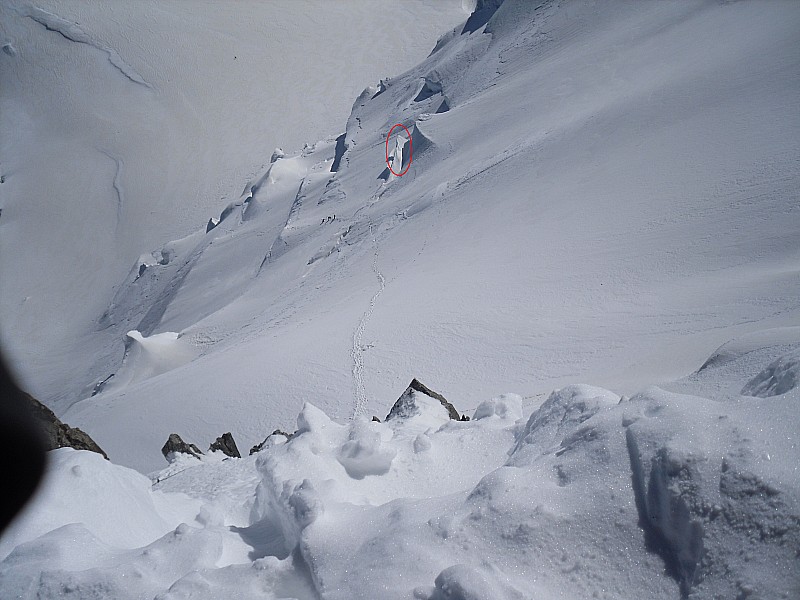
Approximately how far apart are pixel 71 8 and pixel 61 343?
1216 inches

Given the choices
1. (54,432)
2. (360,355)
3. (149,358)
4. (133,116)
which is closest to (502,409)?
(54,432)

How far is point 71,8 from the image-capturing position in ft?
146

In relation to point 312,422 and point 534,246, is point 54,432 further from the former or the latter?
point 534,246

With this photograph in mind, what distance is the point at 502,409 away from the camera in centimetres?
516

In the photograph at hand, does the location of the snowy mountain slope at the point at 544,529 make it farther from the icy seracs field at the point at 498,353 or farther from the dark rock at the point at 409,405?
the dark rock at the point at 409,405

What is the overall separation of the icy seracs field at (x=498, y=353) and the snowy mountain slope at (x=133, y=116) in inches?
193

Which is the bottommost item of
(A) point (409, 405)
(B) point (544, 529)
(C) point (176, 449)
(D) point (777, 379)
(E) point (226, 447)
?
(A) point (409, 405)

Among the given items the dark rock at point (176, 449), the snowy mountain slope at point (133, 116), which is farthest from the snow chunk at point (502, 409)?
the snowy mountain slope at point (133, 116)

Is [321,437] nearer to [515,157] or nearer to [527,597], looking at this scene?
[527,597]

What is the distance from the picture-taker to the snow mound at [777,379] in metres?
2.73

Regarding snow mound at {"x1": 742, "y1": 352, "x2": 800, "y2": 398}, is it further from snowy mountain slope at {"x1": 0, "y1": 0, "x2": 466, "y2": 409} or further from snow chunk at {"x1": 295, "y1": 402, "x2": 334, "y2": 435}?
snowy mountain slope at {"x1": 0, "y1": 0, "x2": 466, "y2": 409}

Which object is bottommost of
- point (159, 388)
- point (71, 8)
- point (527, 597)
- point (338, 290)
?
point (338, 290)

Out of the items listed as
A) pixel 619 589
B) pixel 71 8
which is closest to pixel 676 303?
pixel 619 589

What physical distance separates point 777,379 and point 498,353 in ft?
20.9
